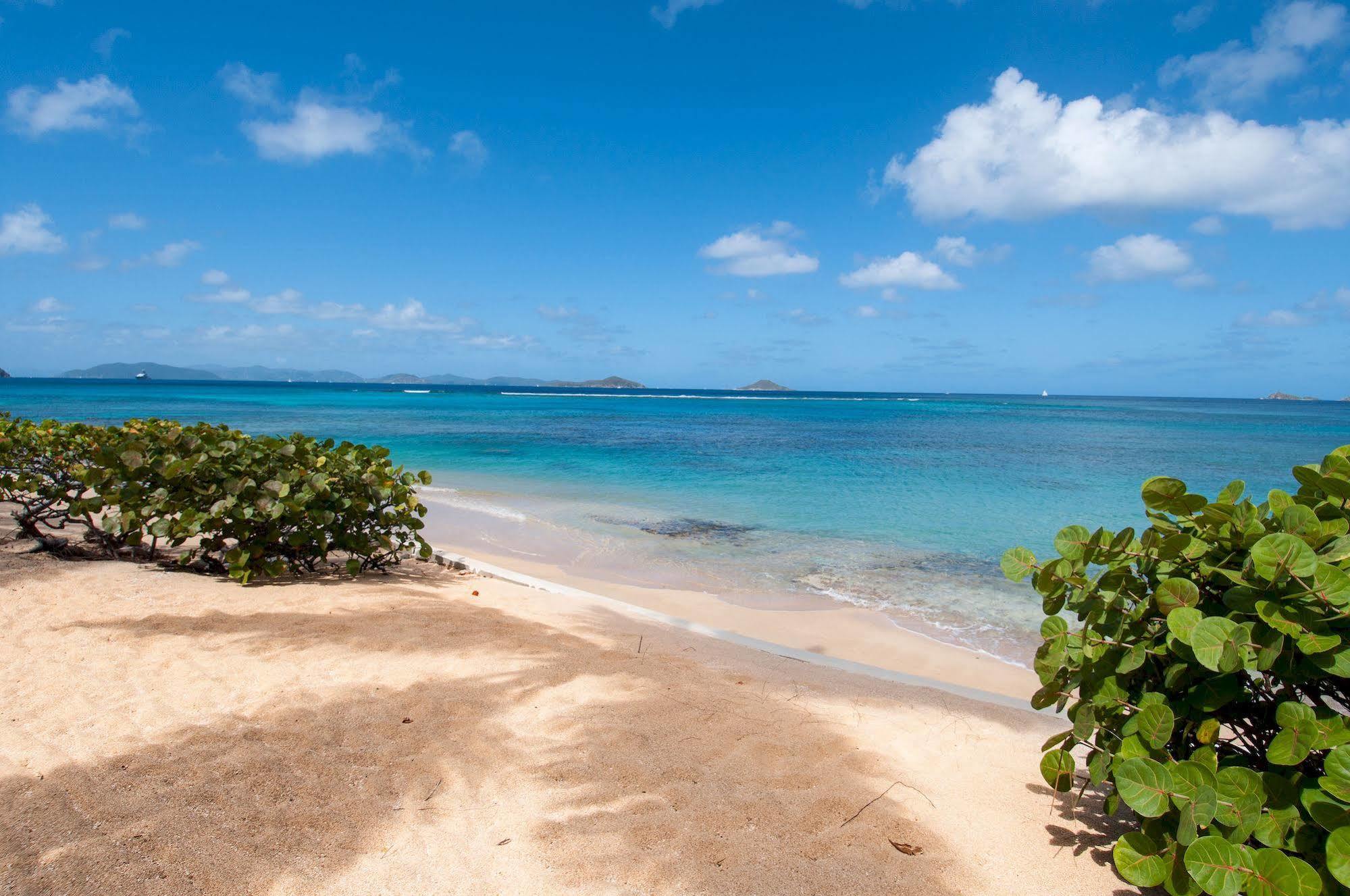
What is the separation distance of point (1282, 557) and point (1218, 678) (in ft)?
1.43

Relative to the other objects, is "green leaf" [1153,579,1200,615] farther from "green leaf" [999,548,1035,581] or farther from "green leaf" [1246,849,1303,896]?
"green leaf" [1246,849,1303,896]

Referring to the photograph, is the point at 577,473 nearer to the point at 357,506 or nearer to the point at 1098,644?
the point at 357,506

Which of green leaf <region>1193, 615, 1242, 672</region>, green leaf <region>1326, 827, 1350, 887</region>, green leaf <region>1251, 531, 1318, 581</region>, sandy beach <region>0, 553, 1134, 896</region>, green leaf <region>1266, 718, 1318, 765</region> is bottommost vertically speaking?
sandy beach <region>0, 553, 1134, 896</region>

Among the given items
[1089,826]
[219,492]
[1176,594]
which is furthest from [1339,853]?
[219,492]

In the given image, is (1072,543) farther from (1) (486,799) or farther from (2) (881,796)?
(1) (486,799)

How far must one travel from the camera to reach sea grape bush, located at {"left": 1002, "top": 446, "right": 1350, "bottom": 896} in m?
1.81

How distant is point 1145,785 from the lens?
196 centimetres

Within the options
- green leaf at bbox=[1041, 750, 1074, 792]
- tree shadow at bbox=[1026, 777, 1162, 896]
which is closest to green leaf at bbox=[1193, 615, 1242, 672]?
green leaf at bbox=[1041, 750, 1074, 792]

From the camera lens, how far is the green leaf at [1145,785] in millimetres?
1918

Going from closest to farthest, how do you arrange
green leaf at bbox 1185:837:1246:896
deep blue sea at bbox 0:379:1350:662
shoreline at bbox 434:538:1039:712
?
green leaf at bbox 1185:837:1246:896, shoreline at bbox 434:538:1039:712, deep blue sea at bbox 0:379:1350:662

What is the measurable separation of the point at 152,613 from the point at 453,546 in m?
4.96

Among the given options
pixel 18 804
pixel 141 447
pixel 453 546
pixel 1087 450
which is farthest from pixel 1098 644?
pixel 1087 450

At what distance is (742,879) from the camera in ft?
7.65

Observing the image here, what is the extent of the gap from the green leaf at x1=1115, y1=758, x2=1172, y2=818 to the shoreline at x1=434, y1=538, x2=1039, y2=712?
2.42m
